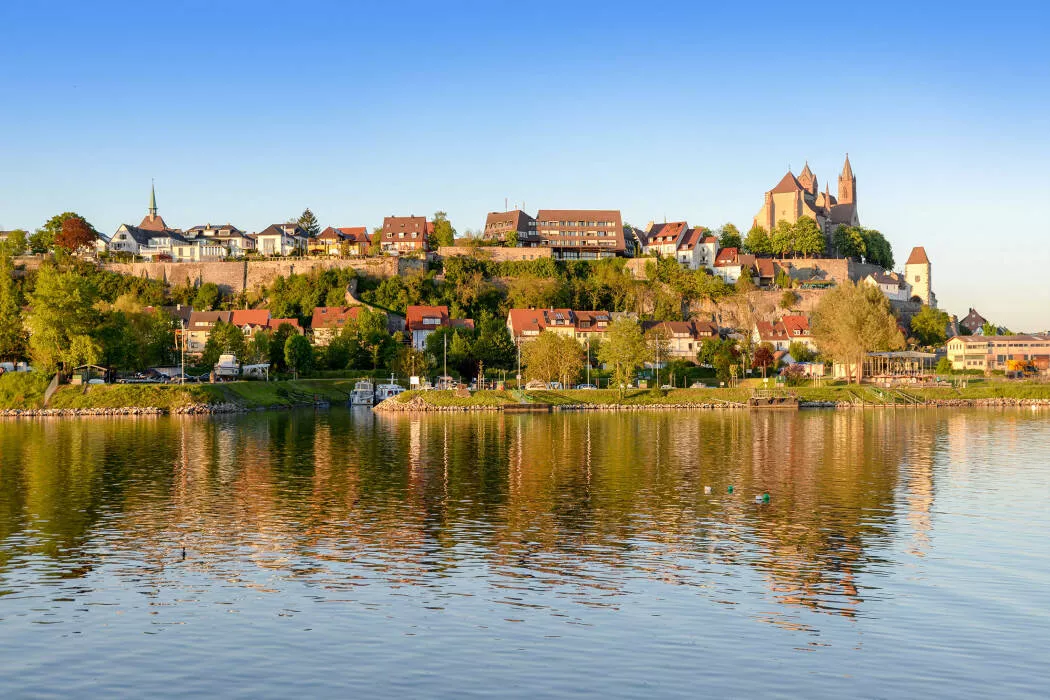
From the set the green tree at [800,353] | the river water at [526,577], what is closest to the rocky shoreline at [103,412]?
the river water at [526,577]

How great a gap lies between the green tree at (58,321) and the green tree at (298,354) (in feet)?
74.5

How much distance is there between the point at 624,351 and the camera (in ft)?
342

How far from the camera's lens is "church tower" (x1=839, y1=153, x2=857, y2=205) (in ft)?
647

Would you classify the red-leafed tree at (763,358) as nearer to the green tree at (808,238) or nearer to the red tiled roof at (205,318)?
the green tree at (808,238)

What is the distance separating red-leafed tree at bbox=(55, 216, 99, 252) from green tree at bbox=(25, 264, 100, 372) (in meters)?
58.8

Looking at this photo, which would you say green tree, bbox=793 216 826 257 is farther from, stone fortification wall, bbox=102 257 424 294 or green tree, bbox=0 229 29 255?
green tree, bbox=0 229 29 255

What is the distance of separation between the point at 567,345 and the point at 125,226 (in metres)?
95.9

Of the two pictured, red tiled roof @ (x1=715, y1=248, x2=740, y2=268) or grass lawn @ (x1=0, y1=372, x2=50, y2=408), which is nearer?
grass lawn @ (x1=0, y1=372, x2=50, y2=408)

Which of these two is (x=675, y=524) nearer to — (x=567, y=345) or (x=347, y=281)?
(x=567, y=345)

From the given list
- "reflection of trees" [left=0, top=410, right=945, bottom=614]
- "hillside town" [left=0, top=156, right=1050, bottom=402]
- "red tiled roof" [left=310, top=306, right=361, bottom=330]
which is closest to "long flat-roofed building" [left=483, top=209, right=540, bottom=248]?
"hillside town" [left=0, top=156, right=1050, bottom=402]

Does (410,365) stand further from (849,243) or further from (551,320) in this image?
(849,243)

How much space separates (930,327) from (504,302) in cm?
6056

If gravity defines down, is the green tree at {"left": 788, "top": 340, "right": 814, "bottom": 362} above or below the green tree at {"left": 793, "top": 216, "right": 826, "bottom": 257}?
below

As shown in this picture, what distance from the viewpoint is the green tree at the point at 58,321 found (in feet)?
302
